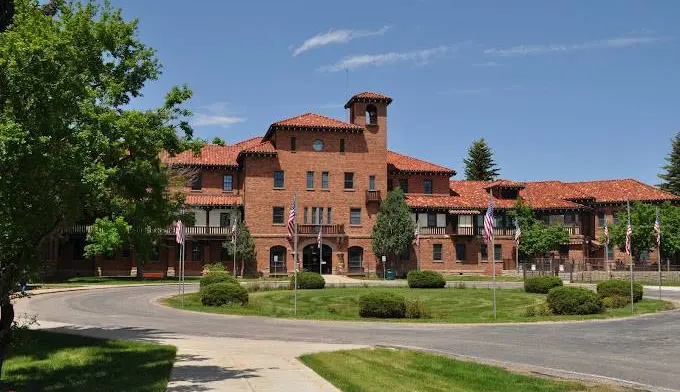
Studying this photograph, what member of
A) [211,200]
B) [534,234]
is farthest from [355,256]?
[534,234]

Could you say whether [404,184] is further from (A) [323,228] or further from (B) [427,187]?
(A) [323,228]

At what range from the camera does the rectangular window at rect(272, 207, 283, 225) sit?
59.9 m

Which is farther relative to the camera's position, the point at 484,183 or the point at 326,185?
the point at 484,183

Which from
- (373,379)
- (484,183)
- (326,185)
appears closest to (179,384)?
(373,379)

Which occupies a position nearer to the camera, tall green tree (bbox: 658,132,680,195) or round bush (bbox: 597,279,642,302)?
round bush (bbox: 597,279,642,302)

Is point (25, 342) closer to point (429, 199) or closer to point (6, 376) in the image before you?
point (6, 376)

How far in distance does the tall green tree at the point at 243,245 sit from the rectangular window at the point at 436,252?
59.0 feet

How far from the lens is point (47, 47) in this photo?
1158 centimetres

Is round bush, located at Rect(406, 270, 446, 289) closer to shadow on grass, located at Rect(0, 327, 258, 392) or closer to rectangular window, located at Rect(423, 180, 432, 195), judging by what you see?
rectangular window, located at Rect(423, 180, 432, 195)

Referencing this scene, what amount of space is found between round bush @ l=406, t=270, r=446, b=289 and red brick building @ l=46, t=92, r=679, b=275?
15913mm

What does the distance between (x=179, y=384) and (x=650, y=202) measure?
66.9 m

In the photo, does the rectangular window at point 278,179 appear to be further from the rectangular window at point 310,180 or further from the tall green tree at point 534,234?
the tall green tree at point 534,234

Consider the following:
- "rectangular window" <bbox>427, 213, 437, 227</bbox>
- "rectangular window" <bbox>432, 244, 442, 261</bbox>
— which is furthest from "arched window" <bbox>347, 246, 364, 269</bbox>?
"rectangular window" <bbox>427, 213, 437, 227</bbox>

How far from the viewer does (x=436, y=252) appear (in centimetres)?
6359
